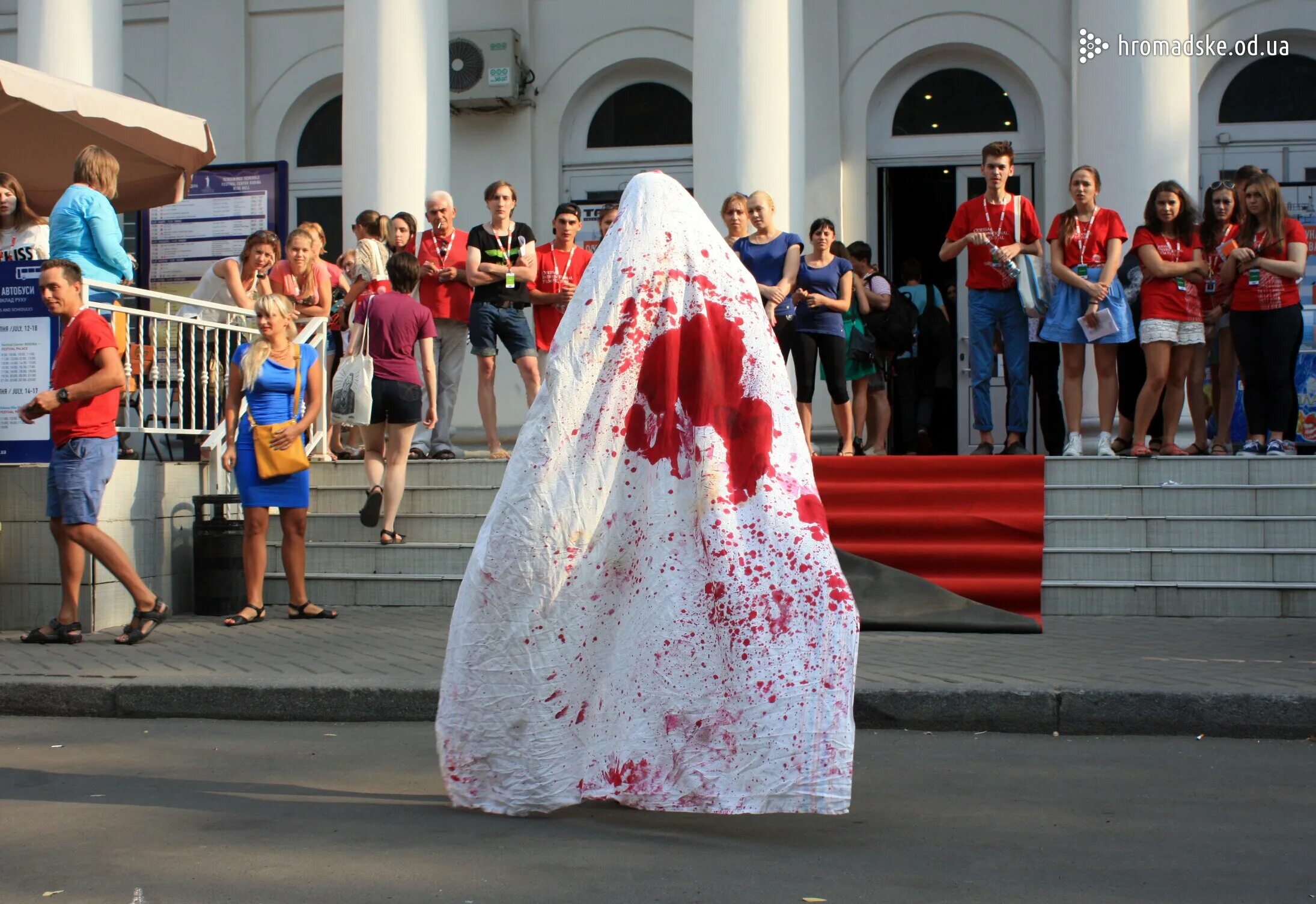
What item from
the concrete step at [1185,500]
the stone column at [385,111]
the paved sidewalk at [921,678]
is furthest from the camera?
the stone column at [385,111]

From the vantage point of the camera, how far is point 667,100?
16.8 metres

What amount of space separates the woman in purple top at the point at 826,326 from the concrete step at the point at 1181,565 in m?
2.04

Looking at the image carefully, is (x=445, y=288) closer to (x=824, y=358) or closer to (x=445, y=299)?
(x=445, y=299)

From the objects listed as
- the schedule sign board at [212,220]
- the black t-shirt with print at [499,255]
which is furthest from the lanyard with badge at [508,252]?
the schedule sign board at [212,220]

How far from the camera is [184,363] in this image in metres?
11.0

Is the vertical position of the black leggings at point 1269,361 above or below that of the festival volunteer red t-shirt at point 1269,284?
below

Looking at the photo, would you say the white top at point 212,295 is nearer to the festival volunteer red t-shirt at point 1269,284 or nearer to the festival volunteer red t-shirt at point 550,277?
the festival volunteer red t-shirt at point 550,277

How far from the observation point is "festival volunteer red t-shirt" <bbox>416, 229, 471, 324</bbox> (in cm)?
1198

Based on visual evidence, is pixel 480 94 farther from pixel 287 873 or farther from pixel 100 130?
pixel 287 873

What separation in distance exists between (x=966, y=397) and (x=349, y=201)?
629 cm

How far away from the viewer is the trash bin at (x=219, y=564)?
991 centimetres

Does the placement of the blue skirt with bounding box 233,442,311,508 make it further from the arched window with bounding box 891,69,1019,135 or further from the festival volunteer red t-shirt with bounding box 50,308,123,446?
the arched window with bounding box 891,69,1019,135

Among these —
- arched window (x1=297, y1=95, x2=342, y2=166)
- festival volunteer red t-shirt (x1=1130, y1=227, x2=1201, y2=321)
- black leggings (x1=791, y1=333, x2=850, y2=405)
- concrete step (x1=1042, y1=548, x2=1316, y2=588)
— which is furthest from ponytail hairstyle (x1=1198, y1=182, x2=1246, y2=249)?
arched window (x1=297, y1=95, x2=342, y2=166)

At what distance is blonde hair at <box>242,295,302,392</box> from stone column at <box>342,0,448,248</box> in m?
4.85
